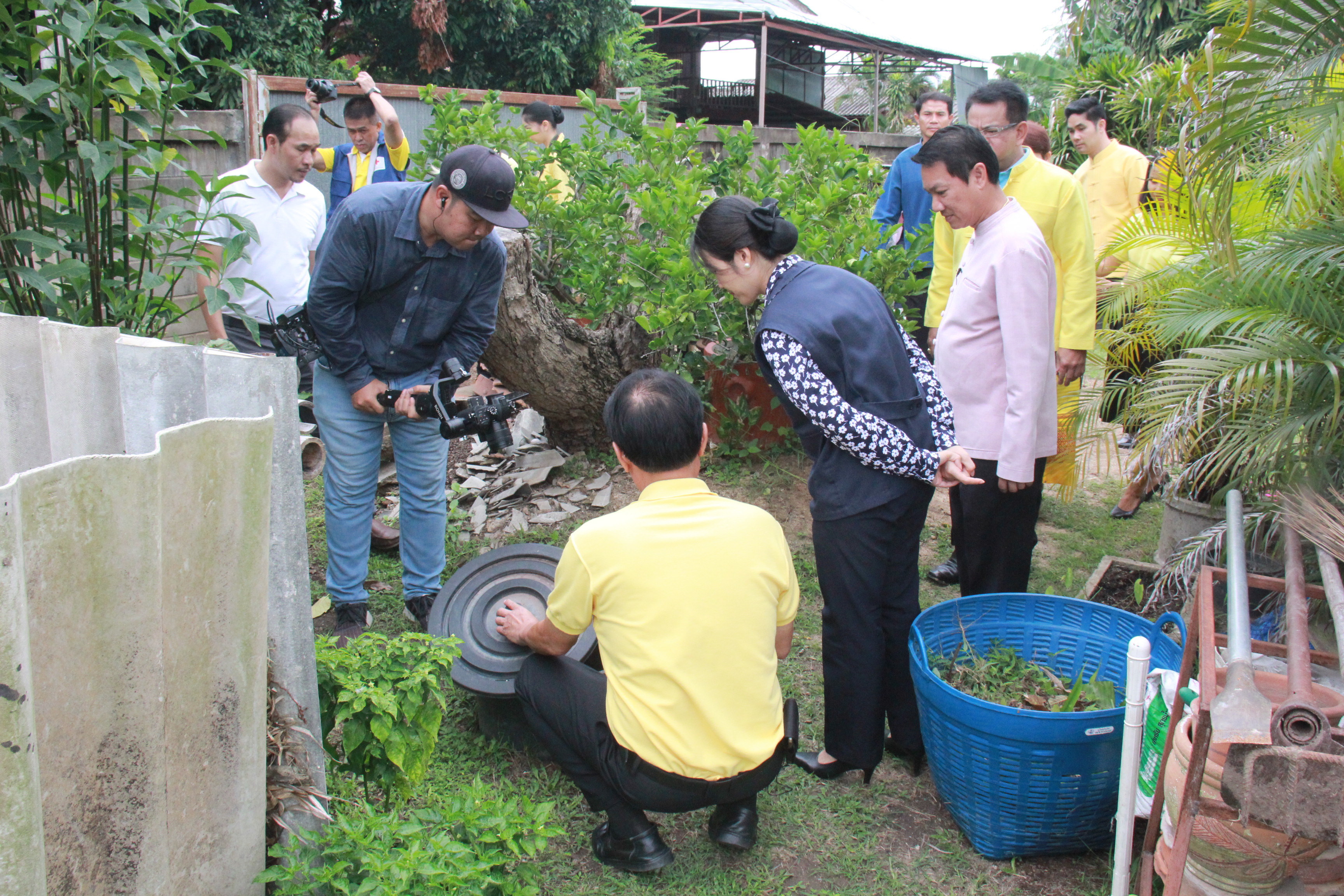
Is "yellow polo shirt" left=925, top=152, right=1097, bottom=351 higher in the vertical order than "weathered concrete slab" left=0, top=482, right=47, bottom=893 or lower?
higher

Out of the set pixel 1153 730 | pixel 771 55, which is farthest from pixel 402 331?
pixel 771 55

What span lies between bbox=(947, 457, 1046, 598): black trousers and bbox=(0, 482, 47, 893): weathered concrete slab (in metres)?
2.82

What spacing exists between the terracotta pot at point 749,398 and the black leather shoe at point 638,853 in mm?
2720

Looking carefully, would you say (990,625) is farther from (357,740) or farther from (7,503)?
(7,503)

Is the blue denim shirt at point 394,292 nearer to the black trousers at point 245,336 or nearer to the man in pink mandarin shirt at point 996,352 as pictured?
the black trousers at point 245,336

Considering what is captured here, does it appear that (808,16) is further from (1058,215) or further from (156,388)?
(156,388)

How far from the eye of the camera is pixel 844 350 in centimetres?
280

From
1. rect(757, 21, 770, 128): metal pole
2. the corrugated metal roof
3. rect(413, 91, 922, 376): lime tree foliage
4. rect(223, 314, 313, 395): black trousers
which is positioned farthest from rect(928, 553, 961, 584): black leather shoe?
the corrugated metal roof

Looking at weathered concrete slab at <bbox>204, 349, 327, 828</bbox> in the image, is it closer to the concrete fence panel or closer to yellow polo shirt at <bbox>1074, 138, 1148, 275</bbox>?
the concrete fence panel

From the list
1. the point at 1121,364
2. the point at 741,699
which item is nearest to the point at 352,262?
the point at 741,699

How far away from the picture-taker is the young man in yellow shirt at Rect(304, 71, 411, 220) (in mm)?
5816

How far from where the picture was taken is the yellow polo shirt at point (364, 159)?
5.92 m

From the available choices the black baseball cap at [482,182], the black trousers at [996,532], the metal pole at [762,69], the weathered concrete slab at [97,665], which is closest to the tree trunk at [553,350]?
the black baseball cap at [482,182]

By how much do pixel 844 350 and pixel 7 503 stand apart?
82.5 inches
